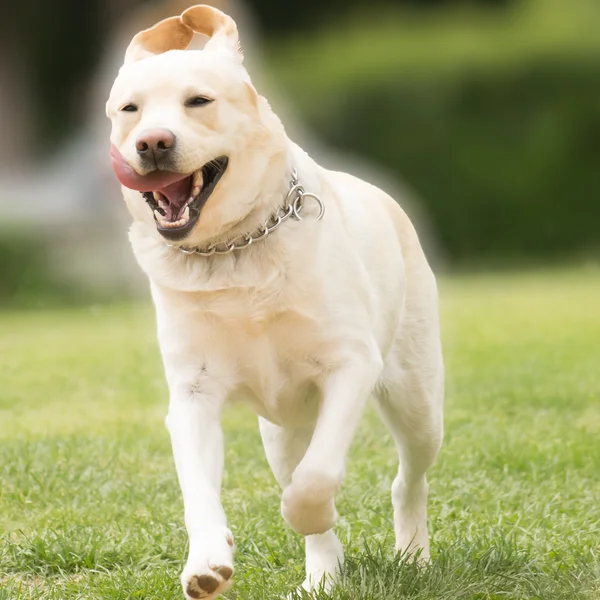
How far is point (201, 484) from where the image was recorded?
3520 mm

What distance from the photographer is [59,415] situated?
711cm

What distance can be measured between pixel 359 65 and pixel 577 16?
3379 mm

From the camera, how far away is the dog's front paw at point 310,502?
3.52 m

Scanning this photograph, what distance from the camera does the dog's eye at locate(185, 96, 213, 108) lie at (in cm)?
355

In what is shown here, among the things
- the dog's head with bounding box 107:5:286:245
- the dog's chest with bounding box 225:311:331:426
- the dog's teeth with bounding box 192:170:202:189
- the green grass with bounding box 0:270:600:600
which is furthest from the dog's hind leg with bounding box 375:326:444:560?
the dog's teeth with bounding box 192:170:202:189

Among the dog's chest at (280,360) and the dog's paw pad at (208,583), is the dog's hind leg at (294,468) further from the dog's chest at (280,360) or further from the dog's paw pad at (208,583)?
the dog's paw pad at (208,583)

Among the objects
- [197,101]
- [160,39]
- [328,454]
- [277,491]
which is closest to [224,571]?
[328,454]

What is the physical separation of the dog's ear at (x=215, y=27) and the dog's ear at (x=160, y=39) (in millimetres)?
33

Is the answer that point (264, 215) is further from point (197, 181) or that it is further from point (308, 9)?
point (308, 9)

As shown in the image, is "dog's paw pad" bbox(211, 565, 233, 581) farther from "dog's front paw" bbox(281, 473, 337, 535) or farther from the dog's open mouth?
the dog's open mouth

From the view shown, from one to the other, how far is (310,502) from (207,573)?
43cm

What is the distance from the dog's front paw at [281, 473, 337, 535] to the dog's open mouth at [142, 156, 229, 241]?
752 millimetres

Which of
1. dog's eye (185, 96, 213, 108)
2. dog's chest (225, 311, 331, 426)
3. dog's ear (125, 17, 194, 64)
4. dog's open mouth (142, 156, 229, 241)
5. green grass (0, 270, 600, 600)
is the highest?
dog's ear (125, 17, 194, 64)

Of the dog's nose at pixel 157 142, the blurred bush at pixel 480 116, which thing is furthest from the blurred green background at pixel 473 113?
the dog's nose at pixel 157 142
